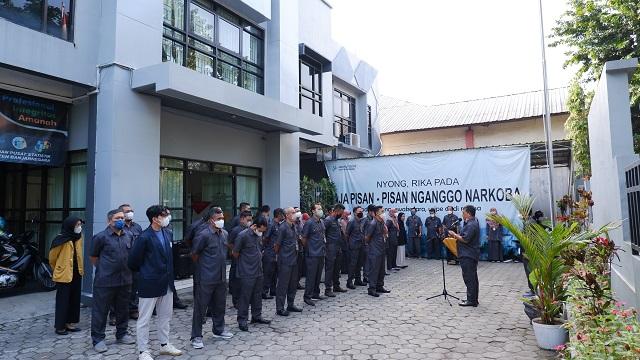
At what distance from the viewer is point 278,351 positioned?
5.41 m

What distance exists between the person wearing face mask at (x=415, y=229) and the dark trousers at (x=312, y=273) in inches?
266

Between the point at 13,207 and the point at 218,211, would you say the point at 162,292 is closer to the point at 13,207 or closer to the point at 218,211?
the point at 218,211

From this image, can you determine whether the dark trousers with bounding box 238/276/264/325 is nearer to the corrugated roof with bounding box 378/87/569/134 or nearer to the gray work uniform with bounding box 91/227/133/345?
the gray work uniform with bounding box 91/227/133/345

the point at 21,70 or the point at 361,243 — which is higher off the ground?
the point at 21,70

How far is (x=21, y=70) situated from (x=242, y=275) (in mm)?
5024

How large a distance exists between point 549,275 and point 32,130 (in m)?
8.86

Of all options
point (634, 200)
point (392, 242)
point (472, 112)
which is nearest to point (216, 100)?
point (392, 242)

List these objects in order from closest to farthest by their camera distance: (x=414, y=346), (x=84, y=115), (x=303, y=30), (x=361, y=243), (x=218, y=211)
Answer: (x=414, y=346)
(x=218, y=211)
(x=84, y=115)
(x=361, y=243)
(x=303, y=30)

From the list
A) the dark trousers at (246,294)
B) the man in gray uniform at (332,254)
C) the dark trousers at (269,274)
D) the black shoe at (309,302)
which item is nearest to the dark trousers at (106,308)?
the dark trousers at (246,294)

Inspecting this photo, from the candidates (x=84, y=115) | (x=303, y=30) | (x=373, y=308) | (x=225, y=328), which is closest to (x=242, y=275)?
(x=225, y=328)

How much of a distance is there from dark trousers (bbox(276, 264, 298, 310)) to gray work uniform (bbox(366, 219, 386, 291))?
76.0 inches

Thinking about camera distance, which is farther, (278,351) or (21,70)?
(21,70)

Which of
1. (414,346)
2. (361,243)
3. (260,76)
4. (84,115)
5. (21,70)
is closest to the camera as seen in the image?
(414,346)

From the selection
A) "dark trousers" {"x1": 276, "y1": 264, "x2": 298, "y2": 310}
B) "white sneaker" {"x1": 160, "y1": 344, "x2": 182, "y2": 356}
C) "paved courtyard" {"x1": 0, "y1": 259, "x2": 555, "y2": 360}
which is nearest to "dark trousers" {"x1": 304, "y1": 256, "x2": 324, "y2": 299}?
"paved courtyard" {"x1": 0, "y1": 259, "x2": 555, "y2": 360}
